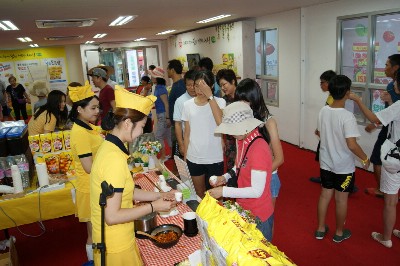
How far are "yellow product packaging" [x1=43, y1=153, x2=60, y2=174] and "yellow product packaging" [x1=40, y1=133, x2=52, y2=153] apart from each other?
0.20 feet

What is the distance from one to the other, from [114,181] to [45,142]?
2.03m

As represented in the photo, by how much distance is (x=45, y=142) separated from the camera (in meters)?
3.27

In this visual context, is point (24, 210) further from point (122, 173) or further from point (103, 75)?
point (103, 75)

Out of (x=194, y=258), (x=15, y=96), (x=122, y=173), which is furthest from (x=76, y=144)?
(x=15, y=96)

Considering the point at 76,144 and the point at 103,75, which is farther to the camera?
the point at 103,75

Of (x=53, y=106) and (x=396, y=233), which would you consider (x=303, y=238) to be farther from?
(x=53, y=106)

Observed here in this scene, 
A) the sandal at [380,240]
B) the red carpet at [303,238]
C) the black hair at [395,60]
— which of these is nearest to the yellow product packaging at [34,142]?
the red carpet at [303,238]

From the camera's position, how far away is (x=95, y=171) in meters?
1.67

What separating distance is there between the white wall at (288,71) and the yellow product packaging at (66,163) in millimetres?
4345

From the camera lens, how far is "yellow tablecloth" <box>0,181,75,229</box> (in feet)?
9.08

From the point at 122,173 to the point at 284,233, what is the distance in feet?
7.77

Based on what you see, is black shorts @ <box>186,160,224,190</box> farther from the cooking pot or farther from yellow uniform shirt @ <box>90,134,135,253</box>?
yellow uniform shirt @ <box>90,134,135,253</box>

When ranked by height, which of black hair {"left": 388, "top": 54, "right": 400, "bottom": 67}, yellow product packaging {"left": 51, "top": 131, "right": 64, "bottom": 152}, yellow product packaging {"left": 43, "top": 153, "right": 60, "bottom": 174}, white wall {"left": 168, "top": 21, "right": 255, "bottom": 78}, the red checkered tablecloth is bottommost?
the red checkered tablecloth

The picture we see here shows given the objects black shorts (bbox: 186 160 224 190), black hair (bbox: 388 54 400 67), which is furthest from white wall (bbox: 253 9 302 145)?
black shorts (bbox: 186 160 224 190)
